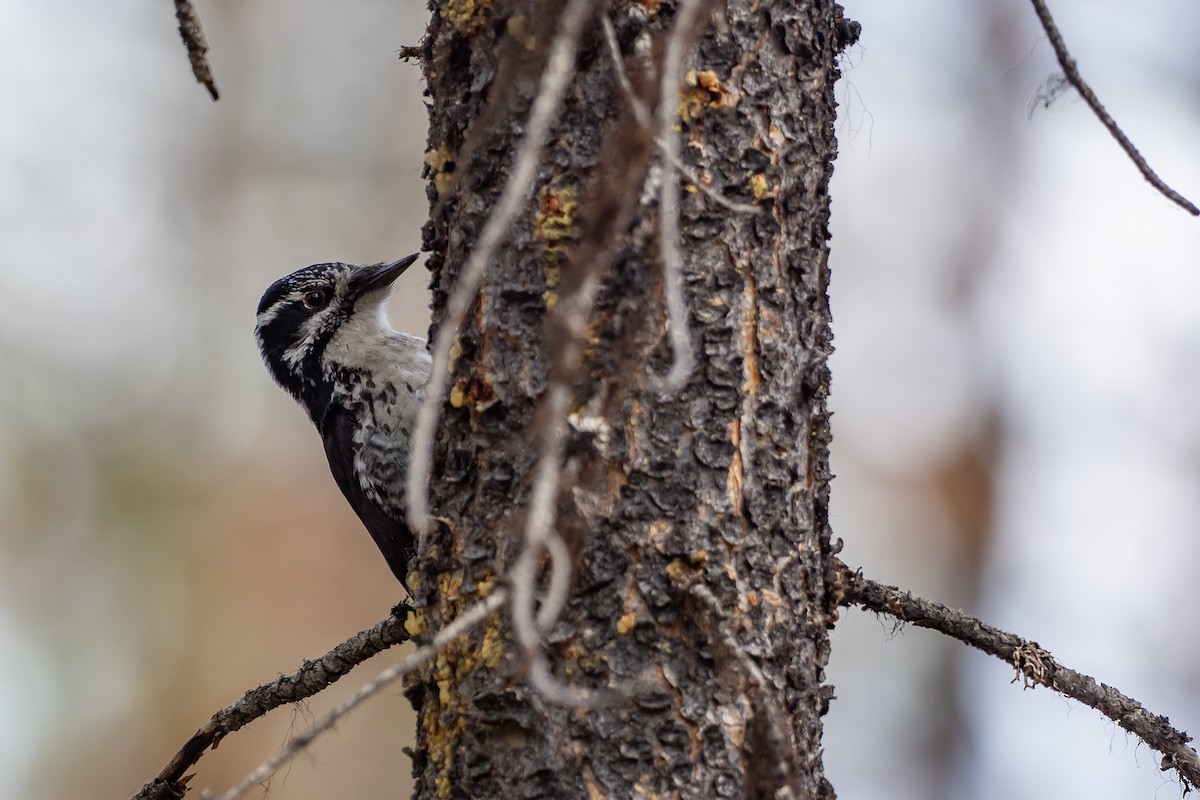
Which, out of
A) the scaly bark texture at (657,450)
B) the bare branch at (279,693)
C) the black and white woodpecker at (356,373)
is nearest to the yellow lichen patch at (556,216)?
the scaly bark texture at (657,450)

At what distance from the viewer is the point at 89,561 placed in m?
9.05

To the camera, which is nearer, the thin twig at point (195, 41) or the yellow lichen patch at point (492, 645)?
the thin twig at point (195, 41)

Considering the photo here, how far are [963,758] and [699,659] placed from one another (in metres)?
6.91

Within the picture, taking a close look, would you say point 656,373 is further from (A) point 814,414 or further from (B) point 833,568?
(B) point 833,568

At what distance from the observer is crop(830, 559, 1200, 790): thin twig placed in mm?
1990

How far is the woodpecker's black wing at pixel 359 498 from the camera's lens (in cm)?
366

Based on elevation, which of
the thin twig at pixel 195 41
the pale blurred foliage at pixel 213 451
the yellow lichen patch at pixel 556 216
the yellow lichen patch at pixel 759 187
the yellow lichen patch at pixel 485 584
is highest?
the pale blurred foliage at pixel 213 451

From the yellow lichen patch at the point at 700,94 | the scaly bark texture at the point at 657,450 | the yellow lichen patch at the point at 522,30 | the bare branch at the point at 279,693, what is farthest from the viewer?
the bare branch at the point at 279,693

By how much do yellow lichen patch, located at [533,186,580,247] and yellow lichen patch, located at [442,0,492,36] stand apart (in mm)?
378

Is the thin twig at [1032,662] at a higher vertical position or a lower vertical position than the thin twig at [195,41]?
lower

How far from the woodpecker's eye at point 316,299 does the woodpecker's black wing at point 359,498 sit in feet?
1.56

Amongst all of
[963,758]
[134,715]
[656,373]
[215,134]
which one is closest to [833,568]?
[656,373]

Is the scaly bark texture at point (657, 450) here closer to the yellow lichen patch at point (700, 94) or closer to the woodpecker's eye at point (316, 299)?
the yellow lichen patch at point (700, 94)

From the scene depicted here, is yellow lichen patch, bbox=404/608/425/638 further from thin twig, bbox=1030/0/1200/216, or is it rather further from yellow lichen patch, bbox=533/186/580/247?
thin twig, bbox=1030/0/1200/216
